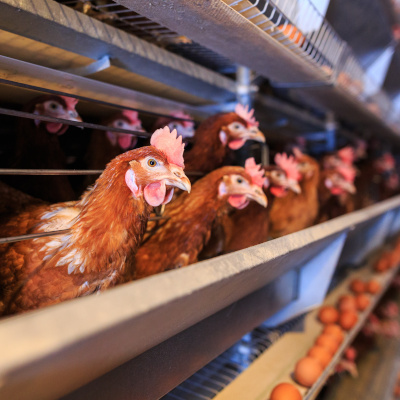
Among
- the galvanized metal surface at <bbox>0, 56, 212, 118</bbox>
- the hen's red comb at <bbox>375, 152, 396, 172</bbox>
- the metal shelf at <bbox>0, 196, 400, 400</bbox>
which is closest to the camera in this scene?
the metal shelf at <bbox>0, 196, 400, 400</bbox>

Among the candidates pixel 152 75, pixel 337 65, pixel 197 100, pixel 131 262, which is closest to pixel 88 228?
pixel 131 262

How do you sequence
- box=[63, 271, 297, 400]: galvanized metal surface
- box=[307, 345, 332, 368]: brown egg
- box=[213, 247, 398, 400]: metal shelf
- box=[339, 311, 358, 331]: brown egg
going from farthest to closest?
1. box=[339, 311, 358, 331]: brown egg
2. box=[307, 345, 332, 368]: brown egg
3. box=[213, 247, 398, 400]: metal shelf
4. box=[63, 271, 297, 400]: galvanized metal surface

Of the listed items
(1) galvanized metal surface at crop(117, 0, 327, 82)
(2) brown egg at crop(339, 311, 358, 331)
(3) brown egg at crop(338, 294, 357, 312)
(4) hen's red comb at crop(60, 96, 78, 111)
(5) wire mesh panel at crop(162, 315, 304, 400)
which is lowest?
(5) wire mesh panel at crop(162, 315, 304, 400)

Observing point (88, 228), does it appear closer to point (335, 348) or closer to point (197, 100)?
point (197, 100)

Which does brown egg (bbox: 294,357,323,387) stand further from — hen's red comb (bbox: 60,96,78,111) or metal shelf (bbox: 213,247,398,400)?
hen's red comb (bbox: 60,96,78,111)

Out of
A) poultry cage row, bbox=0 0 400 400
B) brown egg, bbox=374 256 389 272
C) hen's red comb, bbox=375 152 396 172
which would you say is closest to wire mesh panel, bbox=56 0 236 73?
poultry cage row, bbox=0 0 400 400

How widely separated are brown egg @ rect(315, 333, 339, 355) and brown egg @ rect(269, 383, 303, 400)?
38 cm

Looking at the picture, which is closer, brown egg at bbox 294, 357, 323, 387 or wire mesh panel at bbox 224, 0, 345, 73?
wire mesh panel at bbox 224, 0, 345, 73

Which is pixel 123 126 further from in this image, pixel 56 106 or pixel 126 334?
pixel 126 334

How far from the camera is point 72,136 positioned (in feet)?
3.67

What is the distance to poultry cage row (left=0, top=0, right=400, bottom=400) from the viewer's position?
1.18ft

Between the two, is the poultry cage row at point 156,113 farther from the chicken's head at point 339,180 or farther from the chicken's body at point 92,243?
the chicken's head at point 339,180

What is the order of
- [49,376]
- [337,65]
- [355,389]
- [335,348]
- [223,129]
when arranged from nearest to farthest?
[49,376] → [223,129] → [335,348] → [337,65] → [355,389]

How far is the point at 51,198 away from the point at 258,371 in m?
0.98
